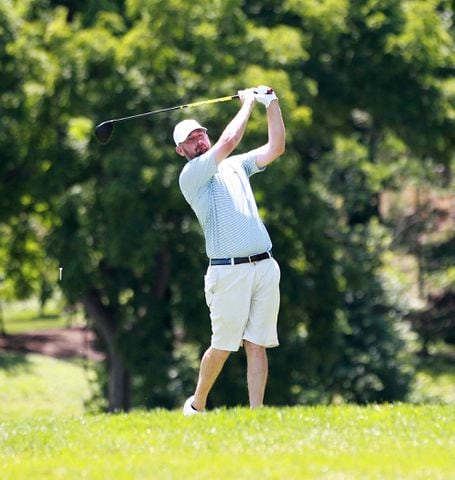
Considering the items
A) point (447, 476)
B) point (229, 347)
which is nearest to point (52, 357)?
point (229, 347)

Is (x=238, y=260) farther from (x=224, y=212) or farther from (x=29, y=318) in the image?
(x=29, y=318)

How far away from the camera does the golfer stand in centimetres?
874

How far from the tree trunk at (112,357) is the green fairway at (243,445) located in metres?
10.9

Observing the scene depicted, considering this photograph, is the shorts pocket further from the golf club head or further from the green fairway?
the golf club head

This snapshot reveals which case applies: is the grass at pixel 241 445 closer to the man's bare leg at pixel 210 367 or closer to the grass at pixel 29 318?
the man's bare leg at pixel 210 367

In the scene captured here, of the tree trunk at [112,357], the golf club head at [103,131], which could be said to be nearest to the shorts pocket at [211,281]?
the golf club head at [103,131]

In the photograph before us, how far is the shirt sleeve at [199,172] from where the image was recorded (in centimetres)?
860

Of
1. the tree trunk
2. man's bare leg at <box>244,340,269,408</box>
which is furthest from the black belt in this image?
the tree trunk

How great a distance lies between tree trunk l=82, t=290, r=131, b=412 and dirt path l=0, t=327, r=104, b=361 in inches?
651

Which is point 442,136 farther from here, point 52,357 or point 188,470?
point 52,357

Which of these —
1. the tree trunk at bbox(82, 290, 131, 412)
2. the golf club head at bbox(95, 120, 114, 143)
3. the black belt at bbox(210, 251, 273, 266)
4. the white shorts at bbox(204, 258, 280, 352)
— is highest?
the golf club head at bbox(95, 120, 114, 143)

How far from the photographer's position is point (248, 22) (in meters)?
20.1

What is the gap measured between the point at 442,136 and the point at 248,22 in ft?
11.5

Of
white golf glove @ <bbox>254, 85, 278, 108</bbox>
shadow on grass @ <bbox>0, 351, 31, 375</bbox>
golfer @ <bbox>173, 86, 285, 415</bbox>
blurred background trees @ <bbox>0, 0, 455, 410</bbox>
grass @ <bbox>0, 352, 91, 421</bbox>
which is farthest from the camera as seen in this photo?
shadow on grass @ <bbox>0, 351, 31, 375</bbox>
